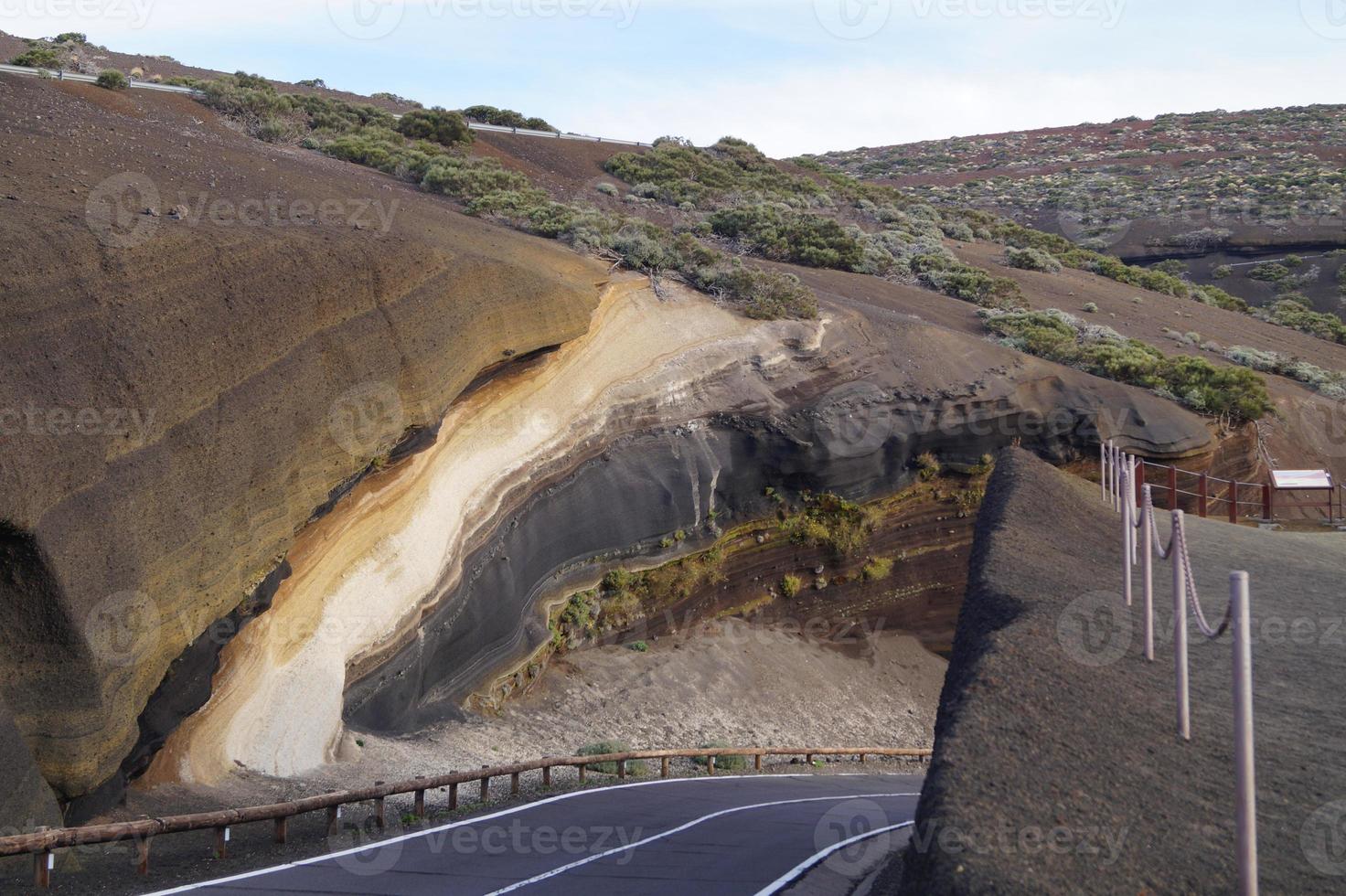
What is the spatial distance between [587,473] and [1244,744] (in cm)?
1603

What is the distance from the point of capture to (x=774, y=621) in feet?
81.4

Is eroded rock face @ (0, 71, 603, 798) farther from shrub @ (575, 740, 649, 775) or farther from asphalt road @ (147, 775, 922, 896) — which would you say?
shrub @ (575, 740, 649, 775)

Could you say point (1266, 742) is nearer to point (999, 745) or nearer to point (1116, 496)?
point (999, 745)

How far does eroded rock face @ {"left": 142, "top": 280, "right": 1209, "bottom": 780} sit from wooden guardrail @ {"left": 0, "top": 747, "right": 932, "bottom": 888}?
202 cm

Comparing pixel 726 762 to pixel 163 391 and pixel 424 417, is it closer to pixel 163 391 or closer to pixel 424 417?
pixel 424 417

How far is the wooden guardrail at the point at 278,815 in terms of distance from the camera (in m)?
8.38

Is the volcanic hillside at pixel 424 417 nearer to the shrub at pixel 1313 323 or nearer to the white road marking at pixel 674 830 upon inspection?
the white road marking at pixel 674 830

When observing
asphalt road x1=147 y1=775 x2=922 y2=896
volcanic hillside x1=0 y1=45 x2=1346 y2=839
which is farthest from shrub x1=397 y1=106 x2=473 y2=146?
asphalt road x1=147 y1=775 x2=922 y2=896

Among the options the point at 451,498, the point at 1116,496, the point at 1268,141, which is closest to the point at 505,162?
the point at 451,498

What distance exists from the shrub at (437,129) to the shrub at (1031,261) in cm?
2235

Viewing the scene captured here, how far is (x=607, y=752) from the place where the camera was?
675 inches

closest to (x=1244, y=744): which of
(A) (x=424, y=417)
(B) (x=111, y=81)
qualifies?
(A) (x=424, y=417)

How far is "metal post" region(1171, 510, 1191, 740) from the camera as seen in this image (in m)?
7.11

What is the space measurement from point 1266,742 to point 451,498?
1271cm
